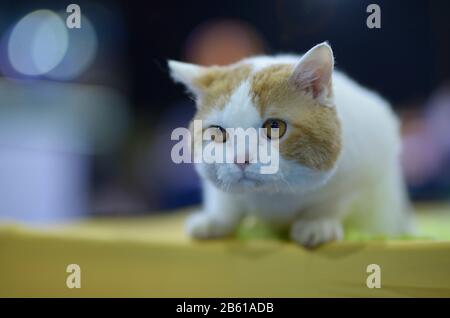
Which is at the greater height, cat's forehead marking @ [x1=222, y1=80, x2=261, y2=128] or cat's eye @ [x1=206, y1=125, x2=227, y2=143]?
cat's forehead marking @ [x1=222, y1=80, x2=261, y2=128]

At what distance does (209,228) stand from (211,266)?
72mm

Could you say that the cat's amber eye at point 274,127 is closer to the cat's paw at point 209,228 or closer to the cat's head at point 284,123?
the cat's head at point 284,123

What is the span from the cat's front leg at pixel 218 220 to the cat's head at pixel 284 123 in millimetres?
122

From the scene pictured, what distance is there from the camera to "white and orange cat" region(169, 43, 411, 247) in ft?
1.98

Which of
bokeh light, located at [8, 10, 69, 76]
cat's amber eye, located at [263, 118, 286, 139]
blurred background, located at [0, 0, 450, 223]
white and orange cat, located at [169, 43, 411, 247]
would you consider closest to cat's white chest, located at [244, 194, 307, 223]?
white and orange cat, located at [169, 43, 411, 247]

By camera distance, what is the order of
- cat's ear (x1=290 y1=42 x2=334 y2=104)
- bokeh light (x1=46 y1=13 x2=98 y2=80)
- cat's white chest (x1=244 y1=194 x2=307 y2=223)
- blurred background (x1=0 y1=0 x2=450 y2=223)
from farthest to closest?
1. bokeh light (x1=46 y1=13 x2=98 y2=80)
2. blurred background (x1=0 y1=0 x2=450 y2=223)
3. cat's white chest (x1=244 y1=194 x2=307 y2=223)
4. cat's ear (x1=290 y1=42 x2=334 y2=104)

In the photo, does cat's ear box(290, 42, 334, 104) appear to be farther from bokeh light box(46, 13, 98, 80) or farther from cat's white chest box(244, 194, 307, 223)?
bokeh light box(46, 13, 98, 80)

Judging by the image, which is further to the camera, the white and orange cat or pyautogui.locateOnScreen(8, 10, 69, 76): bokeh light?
pyautogui.locateOnScreen(8, 10, 69, 76): bokeh light

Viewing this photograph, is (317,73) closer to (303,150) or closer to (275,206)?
(303,150)

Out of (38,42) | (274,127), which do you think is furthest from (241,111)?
(38,42)

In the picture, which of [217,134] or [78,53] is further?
[78,53]

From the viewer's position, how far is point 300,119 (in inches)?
24.0

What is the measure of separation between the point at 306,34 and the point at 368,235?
0.33 meters

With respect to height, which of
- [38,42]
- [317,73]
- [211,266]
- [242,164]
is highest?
[38,42]
